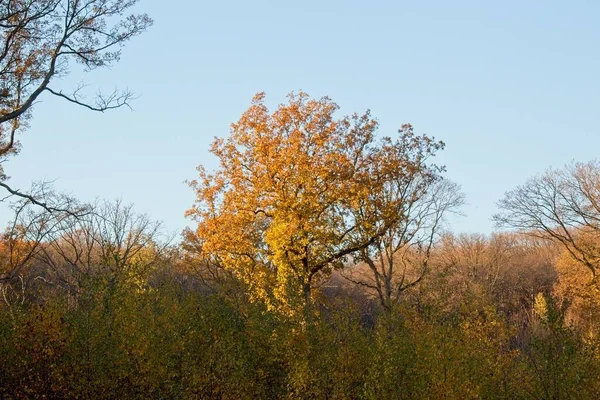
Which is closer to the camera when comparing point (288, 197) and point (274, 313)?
point (274, 313)

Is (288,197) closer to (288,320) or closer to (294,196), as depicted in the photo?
(294,196)

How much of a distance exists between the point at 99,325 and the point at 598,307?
32457mm

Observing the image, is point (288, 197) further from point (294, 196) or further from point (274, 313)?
point (274, 313)

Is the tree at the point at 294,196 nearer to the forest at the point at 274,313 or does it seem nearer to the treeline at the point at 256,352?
the forest at the point at 274,313

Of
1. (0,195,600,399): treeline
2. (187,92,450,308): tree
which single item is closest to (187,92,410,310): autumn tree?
(187,92,450,308): tree

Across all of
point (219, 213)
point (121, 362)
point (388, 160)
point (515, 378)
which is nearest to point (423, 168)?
point (388, 160)

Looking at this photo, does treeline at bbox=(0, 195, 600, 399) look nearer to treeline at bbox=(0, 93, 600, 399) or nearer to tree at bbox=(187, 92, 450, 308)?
treeline at bbox=(0, 93, 600, 399)

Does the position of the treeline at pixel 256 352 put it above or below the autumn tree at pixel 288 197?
below

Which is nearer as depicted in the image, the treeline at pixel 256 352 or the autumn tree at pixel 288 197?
the treeline at pixel 256 352

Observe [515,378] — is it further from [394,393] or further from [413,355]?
[394,393]

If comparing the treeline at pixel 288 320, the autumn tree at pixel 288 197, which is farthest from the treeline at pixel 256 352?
the autumn tree at pixel 288 197

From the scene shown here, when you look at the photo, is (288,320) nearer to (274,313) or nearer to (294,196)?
(274,313)

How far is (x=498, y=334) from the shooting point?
66.0 feet

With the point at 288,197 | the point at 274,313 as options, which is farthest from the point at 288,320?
the point at 288,197
